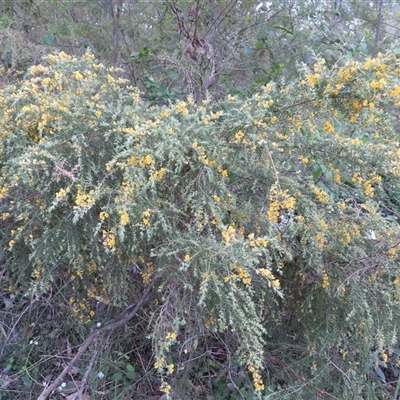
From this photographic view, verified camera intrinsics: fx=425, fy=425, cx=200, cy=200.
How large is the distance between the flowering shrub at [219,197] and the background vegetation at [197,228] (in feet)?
0.04

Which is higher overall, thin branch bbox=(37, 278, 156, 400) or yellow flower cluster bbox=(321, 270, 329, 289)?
yellow flower cluster bbox=(321, 270, 329, 289)

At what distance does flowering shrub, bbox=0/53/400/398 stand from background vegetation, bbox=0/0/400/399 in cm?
1

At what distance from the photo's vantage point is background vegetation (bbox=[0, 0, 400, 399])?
1755 millimetres

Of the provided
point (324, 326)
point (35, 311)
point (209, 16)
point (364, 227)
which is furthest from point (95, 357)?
point (209, 16)

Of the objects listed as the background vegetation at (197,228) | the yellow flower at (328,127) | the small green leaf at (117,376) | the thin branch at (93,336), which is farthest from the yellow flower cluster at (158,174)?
the small green leaf at (117,376)

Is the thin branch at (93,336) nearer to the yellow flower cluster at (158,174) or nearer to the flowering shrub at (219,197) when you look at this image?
the flowering shrub at (219,197)

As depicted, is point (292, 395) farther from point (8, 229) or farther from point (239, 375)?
point (8, 229)

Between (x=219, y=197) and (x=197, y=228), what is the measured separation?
6.7 inches

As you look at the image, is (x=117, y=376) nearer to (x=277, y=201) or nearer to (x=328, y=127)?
(x=277, y=201)

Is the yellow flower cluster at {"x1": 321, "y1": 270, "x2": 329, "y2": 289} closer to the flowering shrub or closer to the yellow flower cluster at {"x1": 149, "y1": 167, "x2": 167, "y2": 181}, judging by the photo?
the flowering shrub

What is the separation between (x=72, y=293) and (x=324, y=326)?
1.60 metres

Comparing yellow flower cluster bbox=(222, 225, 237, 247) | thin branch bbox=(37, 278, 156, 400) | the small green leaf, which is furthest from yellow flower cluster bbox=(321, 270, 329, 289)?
the small green leaf

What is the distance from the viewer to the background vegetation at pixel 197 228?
175cm

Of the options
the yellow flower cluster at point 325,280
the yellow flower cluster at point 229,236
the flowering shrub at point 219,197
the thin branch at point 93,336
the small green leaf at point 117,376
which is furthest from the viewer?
the small green leaf at point 117,376
